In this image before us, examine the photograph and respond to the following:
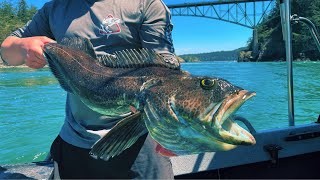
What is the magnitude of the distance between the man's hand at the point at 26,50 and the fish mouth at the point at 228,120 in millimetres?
844

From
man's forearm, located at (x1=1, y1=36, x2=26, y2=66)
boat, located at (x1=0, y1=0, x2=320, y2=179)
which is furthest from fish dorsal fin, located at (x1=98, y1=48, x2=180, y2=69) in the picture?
boat, located at (x1=0, y1=0, x2=320, y2=179)

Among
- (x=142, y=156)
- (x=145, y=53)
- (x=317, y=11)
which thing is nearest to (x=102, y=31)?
(x=145, y=53)

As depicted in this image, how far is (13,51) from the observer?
1.78m

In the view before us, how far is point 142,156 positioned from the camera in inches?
67.9

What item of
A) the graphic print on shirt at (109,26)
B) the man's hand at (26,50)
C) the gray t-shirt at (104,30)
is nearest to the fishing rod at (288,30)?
the gray t-shirt at (104,30)

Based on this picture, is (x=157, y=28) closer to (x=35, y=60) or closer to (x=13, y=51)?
(x=35, y=60)

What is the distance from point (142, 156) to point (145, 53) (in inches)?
22.8

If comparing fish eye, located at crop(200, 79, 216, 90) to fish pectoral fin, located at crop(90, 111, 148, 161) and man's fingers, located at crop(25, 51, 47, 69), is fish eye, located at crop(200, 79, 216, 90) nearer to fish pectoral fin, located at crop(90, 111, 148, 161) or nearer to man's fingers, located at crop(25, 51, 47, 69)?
fish pectoral fin, located at crop(90, 111, 148, 161)

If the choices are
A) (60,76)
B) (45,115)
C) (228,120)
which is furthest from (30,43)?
(45,115)

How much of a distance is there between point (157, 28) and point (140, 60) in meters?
0.29

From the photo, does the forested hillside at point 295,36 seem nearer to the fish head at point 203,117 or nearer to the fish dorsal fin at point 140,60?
the fish dorsal fin at point 140,60

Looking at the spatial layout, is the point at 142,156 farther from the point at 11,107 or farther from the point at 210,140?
the point at 11,107

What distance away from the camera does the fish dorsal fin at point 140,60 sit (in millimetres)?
1345

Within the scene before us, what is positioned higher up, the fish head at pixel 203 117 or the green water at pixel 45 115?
the fish head at pixel 203 117
